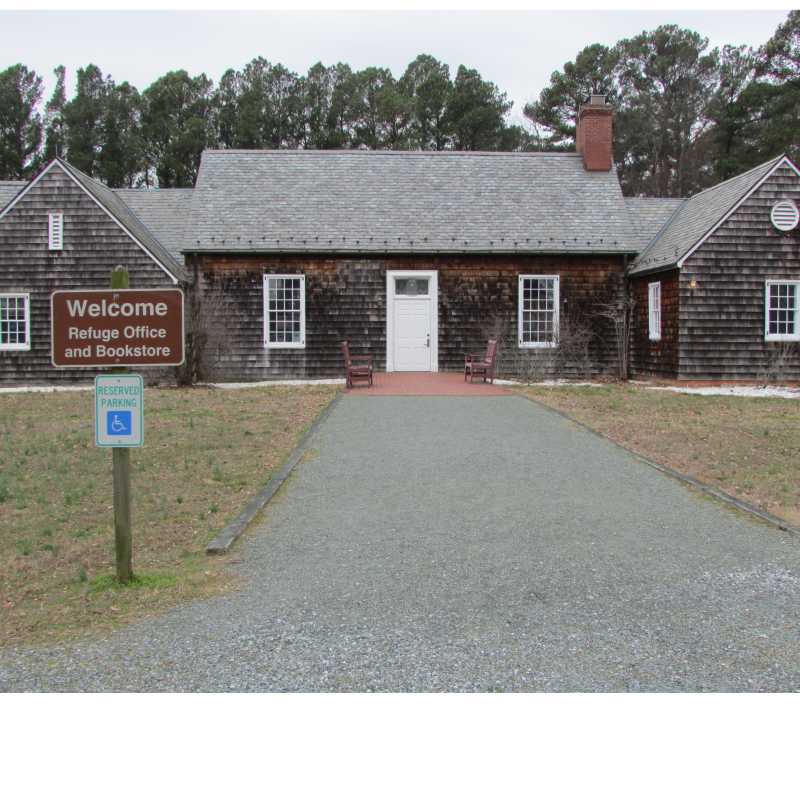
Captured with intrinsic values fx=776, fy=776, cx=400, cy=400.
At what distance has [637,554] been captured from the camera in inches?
235

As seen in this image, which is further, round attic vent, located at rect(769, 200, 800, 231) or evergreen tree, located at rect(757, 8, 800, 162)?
evergreen tree, located at rect(757, 8, 800, 162)

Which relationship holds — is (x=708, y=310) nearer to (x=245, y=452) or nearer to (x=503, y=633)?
(x=245, y=452)

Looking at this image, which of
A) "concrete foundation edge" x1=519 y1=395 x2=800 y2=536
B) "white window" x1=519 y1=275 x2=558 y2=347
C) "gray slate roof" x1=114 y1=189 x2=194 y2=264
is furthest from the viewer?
"gray slate roof" x1=114 y1=189 x2=194 y2=264

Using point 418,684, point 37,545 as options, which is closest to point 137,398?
→ point 37,545

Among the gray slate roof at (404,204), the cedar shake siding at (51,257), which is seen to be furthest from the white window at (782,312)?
the cedar shake siding at (51,257)

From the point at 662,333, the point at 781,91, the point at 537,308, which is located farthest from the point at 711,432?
the point at 781,91

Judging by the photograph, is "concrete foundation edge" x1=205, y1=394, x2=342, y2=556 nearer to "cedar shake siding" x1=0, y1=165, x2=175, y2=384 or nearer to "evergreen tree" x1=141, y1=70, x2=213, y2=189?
"cedar shake siding" x1=0, y1=165, x2=175, y2=384

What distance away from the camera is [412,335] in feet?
72.3

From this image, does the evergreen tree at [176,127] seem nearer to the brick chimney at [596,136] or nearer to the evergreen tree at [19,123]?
the evergreen tree at [19,123]

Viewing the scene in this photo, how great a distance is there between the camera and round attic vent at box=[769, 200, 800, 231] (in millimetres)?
19484

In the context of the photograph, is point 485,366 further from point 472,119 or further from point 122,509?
point 472,119

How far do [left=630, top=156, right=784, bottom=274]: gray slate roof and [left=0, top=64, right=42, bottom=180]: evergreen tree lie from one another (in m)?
47.5

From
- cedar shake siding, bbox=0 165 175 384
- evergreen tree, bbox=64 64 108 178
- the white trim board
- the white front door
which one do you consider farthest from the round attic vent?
evergreen tree, bbox=64 64 108 178

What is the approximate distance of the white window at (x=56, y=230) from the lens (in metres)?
21.1
